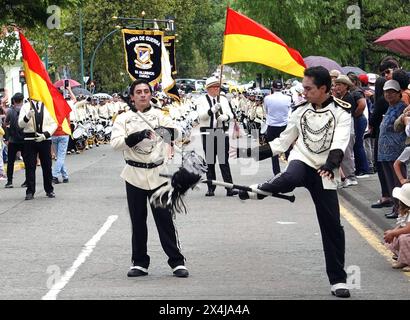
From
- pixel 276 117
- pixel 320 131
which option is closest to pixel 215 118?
pixel 276 117

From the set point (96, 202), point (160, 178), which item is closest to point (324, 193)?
point (160, 178)

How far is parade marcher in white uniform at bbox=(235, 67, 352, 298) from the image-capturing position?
9164mm

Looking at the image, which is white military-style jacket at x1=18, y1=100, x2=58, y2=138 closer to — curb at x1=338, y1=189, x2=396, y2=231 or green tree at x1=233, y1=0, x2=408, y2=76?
curb at x1=338, y1=189, x2=396, y2=231

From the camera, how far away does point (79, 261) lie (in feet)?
37.1

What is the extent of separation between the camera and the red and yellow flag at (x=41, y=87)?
17.3 metres

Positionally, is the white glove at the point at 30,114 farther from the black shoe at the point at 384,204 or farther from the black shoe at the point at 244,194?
the black shoe at the point at 244,194

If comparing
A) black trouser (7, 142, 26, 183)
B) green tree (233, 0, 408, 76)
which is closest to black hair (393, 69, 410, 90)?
black trouser (7, 142, 26, 183)

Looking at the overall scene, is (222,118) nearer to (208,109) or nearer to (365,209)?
(208,109)

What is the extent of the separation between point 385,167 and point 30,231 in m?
4.84

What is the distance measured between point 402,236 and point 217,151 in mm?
8896

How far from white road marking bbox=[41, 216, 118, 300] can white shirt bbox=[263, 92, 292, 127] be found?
20.1ft

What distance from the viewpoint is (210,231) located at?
45.1 feet

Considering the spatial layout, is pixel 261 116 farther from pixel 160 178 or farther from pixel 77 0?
pixel 160 178

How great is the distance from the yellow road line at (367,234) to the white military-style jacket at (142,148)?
2606 millimetres
